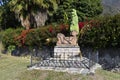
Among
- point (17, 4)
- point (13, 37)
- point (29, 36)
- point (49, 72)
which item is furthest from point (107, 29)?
point (17, 4)

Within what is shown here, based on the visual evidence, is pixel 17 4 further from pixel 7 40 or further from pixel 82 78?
pixel 82 78

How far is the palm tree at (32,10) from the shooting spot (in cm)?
2742

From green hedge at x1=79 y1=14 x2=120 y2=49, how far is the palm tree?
1038 cm

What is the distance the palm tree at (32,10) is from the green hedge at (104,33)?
34.1 feet

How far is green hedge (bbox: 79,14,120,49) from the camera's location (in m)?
16.2

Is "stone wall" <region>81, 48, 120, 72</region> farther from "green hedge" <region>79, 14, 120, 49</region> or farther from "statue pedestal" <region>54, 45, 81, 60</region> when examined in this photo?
"statue pedestal" <region>54, 45, 81, 60</region>

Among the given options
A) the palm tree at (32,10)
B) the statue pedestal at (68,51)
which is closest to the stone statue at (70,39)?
the statue pedestal at (68,51)

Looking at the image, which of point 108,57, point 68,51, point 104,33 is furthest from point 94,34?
point 68,51

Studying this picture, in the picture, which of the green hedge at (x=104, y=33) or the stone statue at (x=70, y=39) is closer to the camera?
the stone statue at (x=70, y=39)

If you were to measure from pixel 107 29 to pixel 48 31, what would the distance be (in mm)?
5545

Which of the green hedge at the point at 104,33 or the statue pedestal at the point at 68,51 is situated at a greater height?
the green hedge at the point at 104,33

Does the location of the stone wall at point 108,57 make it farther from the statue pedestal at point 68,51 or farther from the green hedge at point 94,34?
the statue pedestal at point 68,51

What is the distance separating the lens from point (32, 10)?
27.9 meters

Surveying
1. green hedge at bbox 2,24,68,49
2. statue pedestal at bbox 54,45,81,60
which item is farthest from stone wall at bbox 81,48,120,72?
green hedge at bbox 2,24,68,49
